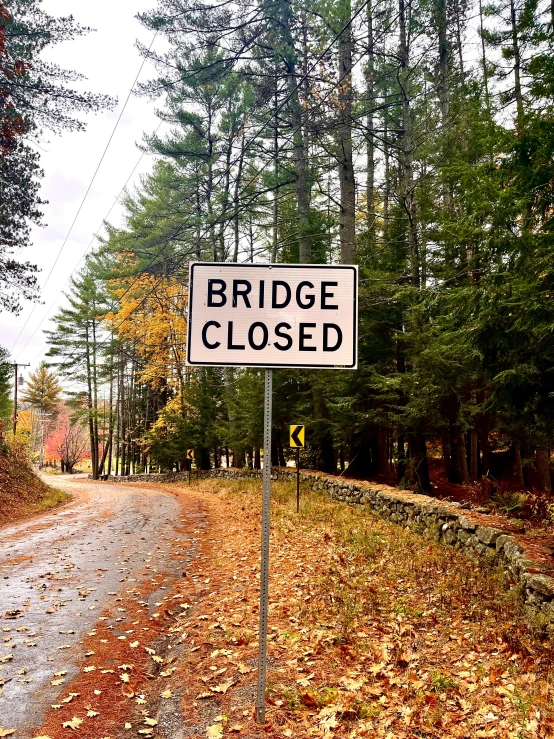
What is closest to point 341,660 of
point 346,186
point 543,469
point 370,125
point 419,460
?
point 419,460

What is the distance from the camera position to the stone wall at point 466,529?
496cm

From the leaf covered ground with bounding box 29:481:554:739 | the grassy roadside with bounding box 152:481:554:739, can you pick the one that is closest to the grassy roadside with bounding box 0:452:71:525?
the grassy roadside with bounding box 152:481:554:739

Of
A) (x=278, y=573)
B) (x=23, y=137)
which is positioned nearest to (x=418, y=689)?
(x=278, y=573)

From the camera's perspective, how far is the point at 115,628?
5.36m

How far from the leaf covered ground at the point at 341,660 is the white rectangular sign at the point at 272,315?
2462mm

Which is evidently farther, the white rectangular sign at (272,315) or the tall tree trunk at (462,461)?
the tall tree trunk at (462,461)

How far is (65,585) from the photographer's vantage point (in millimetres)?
6984

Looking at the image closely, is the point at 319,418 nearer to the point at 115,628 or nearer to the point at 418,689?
the point at 115,628

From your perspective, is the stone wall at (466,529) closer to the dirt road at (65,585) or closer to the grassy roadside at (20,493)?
the dirt road at (65,585)

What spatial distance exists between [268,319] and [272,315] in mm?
39

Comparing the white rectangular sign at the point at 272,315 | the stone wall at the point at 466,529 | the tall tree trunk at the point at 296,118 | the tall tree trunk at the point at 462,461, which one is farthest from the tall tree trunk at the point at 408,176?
the white rectangular sign at the point at 272,315

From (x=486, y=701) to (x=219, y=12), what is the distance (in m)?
13.2

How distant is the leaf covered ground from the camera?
137 inches

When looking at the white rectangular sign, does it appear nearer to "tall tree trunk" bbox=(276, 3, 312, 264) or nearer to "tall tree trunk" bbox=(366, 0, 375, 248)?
"tall tree trunk" bbox=(366, 0, 375, 248)
